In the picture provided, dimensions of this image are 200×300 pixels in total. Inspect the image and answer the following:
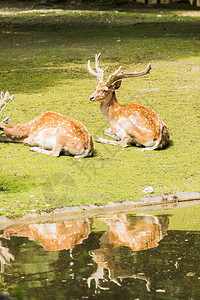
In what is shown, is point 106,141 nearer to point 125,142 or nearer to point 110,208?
point 125,142

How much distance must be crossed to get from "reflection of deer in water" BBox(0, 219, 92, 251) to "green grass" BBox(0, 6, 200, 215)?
425 mm

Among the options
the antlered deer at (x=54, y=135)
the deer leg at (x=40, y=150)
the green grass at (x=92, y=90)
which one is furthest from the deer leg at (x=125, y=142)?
the deer leg at (x=40, y=150)

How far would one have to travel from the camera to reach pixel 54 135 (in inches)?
356

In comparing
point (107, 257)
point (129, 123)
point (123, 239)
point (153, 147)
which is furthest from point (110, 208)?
A: point (129, 123)

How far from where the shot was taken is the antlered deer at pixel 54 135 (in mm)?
8953

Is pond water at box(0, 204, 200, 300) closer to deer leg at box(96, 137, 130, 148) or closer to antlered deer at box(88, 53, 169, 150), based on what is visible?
antlered deer at box(88, 53, 169, 150)

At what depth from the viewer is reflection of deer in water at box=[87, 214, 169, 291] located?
553cm

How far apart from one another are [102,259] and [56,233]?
2.76 feet

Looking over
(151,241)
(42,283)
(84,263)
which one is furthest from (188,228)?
(42,283)

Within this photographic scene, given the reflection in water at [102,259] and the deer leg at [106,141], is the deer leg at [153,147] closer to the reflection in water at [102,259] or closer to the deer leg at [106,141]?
the deer leg at [106,141]

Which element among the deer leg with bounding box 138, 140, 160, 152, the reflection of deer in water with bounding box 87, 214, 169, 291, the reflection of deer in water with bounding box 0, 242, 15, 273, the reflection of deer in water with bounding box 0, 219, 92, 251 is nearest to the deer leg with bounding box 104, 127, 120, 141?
the deer leg with bounding box 138, 140, 160, 152

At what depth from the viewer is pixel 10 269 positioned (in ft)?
18.3

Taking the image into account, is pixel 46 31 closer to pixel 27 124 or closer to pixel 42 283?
pixel 27 124

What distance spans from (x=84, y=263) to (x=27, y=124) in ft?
13.6
